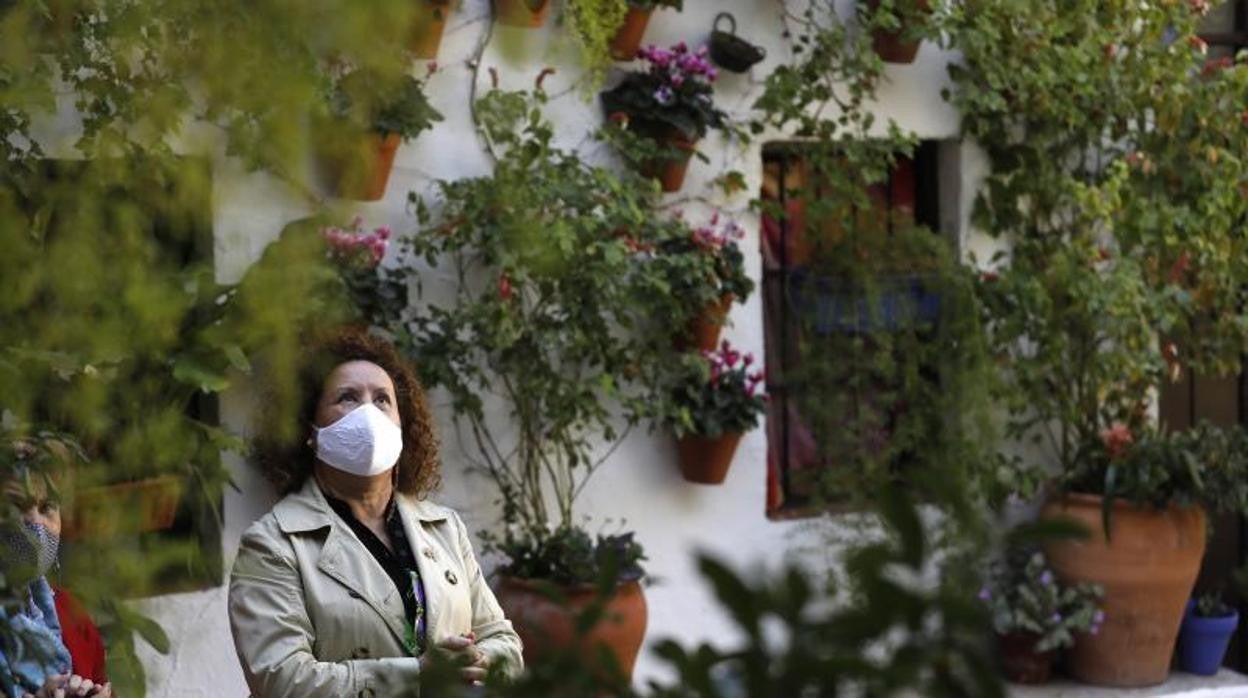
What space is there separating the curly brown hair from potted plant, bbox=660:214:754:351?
83.5 inches

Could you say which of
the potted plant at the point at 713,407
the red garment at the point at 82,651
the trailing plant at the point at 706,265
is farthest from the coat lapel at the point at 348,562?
the potted plant at the point at 713,407

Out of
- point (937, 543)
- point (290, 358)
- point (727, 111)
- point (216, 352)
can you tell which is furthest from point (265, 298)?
point (727, 111)

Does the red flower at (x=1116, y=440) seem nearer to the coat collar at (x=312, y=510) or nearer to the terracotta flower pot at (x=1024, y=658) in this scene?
the terracotta flower pot at (x=1024, y=658)

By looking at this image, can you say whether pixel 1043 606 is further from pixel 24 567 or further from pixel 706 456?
pixel 24 567

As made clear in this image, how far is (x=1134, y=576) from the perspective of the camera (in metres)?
7.09

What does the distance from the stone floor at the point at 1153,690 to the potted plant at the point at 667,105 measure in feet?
7.14

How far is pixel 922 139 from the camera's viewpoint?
7348mm

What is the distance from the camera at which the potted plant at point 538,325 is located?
5953 millimetres

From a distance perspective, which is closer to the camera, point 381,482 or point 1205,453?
point 381,482

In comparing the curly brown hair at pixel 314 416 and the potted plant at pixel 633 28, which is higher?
the potted plant at pixel 633 28

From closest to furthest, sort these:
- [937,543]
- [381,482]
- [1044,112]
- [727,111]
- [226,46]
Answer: [937,543] → [226,46] → [381,482] → [727,111] → [1044,112]

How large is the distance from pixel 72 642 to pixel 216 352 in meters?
1.42

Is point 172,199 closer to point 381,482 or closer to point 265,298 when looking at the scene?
point 265,298

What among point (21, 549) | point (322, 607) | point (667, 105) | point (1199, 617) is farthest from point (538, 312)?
point (21, 549)
